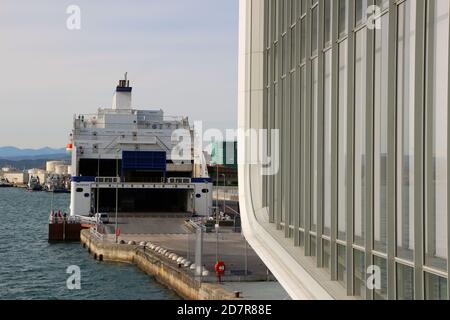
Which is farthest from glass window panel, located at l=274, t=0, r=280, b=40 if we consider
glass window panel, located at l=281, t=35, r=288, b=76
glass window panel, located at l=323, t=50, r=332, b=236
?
→ glass window panel, located at l=323, t=50, r=332, b=236

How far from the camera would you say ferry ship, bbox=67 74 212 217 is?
58969mm

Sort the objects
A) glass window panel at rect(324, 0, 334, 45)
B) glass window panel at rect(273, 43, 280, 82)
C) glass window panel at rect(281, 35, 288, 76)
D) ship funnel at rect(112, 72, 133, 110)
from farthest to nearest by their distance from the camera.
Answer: ship funnel at rect(112, 72, 133, 110) → glass window panel at rect(273, 43, 280, 82) → glass window panel at rect(281, 35, 288, 76) → glass window panel at rect(324, 0, 334, 45)

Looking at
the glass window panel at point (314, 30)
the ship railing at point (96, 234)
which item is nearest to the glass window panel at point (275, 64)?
the glass window panel at point (314, 30)

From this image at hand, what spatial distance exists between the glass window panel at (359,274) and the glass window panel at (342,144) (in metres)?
0.66

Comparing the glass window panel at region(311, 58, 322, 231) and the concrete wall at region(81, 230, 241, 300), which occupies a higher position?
the glass window panel at region(311, 58, 322, 231)

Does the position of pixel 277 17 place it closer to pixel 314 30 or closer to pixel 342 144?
pixel 314 30

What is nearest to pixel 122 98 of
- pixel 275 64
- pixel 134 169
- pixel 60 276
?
pixel 134 169

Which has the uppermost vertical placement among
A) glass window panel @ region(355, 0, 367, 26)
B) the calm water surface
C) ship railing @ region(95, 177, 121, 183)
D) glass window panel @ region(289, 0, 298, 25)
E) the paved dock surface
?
glass window panel @ region(289, 0, 298, 25)

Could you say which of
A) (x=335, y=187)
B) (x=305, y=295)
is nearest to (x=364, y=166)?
(x=335, y=187)

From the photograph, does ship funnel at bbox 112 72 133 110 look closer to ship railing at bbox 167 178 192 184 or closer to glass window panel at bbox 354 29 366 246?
ship railing at bbox 167 178 192 184

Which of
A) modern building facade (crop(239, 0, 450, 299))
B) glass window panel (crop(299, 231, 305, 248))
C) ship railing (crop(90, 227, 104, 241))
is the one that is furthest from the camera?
ship railing (crop(90, 227, 104, 241))

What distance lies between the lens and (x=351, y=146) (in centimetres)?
1049

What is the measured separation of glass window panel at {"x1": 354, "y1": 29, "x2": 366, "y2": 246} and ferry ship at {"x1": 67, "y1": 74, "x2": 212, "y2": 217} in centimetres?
4821

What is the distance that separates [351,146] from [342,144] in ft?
1.83
